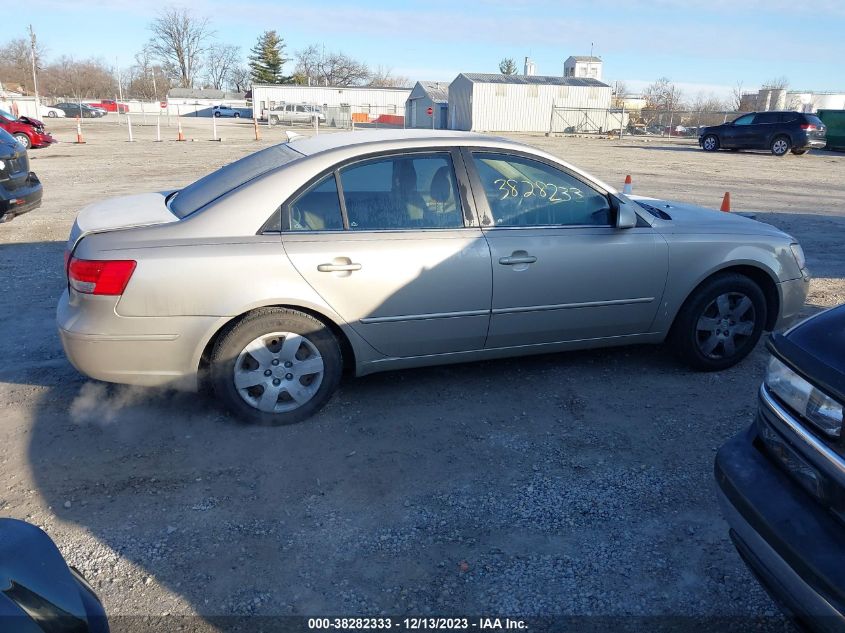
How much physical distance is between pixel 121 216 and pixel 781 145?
27659 millimetres

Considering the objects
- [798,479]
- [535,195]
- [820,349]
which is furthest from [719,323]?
[798,479]

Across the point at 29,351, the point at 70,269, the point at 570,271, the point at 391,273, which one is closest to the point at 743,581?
the point at 570,271

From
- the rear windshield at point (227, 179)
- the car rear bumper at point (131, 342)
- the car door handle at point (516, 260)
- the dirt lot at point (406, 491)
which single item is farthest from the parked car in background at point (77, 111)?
the car door handle at point (516, 260)

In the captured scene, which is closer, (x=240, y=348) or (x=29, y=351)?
(x=240, y=348)

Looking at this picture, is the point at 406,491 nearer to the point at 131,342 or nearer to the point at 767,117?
the point at 131,342

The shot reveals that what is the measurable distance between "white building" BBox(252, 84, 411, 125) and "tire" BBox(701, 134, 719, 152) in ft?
113

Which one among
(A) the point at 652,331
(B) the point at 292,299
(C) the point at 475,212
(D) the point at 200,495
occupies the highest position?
(C) the point at 475,212

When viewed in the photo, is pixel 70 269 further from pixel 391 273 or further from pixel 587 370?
pixel 587 370

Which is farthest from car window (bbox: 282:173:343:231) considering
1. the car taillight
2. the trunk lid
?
the car taillight

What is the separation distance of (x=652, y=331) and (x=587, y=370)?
530 millimetres

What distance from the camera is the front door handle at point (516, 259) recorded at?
418 centimetres

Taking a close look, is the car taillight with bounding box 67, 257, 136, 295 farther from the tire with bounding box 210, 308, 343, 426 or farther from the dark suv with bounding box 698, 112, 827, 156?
Result: the dark suv with bounding box 698, 112, 827, 156

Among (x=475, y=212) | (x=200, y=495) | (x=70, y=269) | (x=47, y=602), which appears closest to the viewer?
(x=47, y=602)

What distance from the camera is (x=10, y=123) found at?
2223 cm
